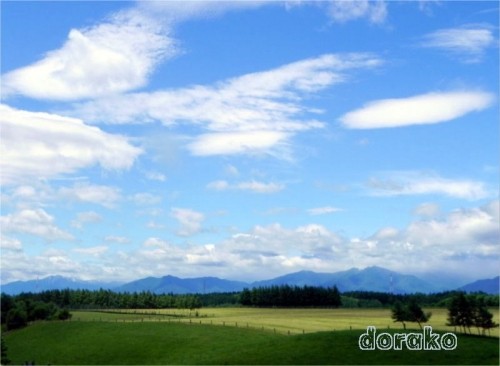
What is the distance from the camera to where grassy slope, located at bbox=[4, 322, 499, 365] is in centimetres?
8144

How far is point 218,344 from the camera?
101562 mm

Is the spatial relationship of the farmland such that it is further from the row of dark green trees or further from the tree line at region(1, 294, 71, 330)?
the tree line at region(1, 294, 71, 330)

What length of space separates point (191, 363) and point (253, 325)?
41001 mm

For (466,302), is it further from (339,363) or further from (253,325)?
(253,325)

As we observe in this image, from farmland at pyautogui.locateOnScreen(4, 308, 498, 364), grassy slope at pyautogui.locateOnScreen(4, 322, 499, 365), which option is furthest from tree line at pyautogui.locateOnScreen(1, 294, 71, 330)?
grassy slope at pyautogui.locateOnScreen(4, 322, 499, 365)

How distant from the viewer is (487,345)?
273 feet

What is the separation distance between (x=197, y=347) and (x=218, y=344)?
352cm

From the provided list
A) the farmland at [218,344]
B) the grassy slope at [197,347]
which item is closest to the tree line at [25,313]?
the farmland at [218,344]

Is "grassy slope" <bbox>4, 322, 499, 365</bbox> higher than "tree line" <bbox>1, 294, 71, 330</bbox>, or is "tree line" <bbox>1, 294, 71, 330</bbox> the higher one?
"tree line" <bbox>1, 294, 71, 330</bbox>

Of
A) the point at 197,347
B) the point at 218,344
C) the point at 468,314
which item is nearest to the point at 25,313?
the point at 197,347

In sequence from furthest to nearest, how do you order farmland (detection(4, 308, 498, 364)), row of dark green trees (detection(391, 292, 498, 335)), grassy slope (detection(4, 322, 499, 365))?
row of dark green trees (detection(391, 292, 498, 335)) → farmland (detection(4, 308, 498, 364)) → grassy slope (detection(4, 322, 499, 365))

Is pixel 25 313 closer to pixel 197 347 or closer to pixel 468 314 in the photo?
pixel 197 347

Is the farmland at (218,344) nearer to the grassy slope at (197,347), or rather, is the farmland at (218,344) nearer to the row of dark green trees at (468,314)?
the grassy slope at (197,347)

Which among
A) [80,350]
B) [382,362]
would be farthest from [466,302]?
[80,350]
